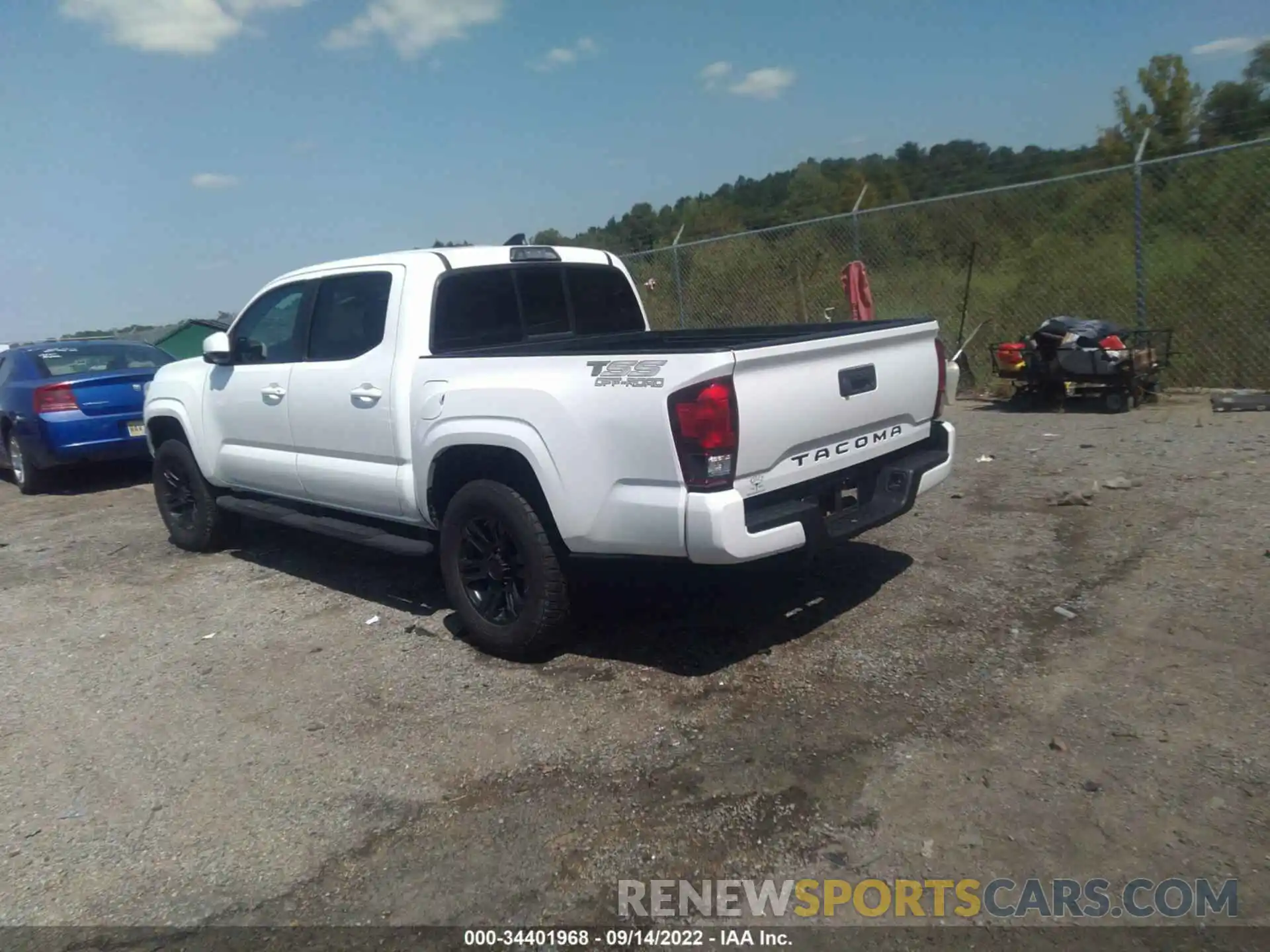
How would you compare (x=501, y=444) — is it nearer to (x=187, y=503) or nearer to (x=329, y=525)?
(x=329, y=525)

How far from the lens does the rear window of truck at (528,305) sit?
17.0 feet

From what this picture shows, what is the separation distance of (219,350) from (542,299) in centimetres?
218

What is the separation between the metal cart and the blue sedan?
871cm

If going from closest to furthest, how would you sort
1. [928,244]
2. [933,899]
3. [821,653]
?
[933,899] < [821,653] < [928,244]

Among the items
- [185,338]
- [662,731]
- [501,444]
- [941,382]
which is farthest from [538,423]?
[185,338]

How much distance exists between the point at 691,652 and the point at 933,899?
1.97 meters

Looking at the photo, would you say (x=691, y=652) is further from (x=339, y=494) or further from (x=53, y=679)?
(x=53, y=679)

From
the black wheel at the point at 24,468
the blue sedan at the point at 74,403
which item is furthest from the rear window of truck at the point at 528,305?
the black wheel at the point at 24,468

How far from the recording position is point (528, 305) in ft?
18.4

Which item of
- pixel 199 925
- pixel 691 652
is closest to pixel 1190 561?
pixel 691 652

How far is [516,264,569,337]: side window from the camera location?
5.58m

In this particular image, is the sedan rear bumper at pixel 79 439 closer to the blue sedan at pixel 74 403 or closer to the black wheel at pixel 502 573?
the blue sedan at pixel 74 403

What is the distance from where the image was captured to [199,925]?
298 centimetres

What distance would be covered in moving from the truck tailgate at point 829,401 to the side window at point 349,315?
2246mm
